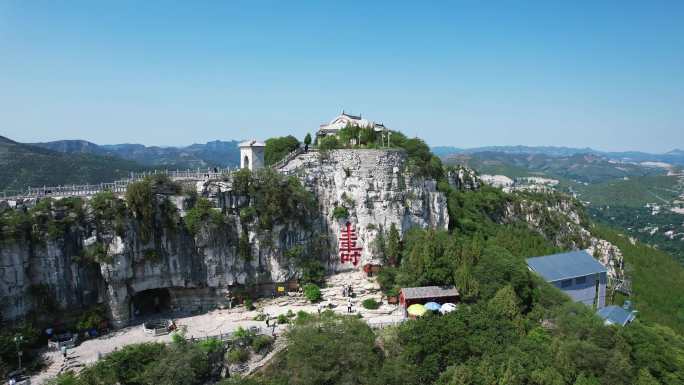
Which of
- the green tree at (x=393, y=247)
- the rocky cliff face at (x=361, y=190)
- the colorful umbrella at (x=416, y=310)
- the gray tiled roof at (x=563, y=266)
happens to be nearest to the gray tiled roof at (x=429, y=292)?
the colorful umbrella at (x=416, y=310)

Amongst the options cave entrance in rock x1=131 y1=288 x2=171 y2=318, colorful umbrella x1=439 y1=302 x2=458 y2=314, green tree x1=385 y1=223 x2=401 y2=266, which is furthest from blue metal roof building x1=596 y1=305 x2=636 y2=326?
cave entrance in rock x1=131 y1=288 x2=171 y2=318

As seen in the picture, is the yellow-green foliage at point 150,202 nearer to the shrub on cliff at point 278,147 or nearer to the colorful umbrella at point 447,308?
the shrub on cliff at point 278,147

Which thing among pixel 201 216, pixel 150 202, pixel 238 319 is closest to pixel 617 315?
pixel 238 319

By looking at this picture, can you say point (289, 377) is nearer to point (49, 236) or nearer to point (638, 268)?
point (49, 236)

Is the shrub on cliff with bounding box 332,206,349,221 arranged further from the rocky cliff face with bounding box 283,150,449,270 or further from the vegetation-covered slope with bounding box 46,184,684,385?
the vegetation-covered slope with bounding box 46,184,684,385

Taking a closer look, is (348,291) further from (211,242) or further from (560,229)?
(560,229)

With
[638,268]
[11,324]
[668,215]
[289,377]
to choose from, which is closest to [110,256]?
[11,324]
